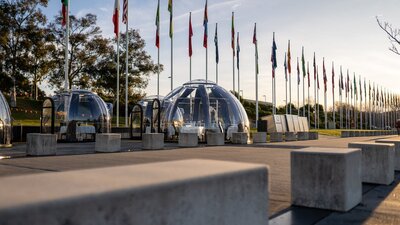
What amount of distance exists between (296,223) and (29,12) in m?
52.6

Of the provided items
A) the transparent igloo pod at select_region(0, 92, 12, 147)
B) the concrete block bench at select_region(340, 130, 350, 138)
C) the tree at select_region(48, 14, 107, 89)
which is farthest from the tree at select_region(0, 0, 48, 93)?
the concrete block bench at select_region(340, 130, 350, 138)

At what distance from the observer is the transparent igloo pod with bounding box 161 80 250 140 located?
2906cm

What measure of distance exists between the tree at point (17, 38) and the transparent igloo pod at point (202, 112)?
2622cm

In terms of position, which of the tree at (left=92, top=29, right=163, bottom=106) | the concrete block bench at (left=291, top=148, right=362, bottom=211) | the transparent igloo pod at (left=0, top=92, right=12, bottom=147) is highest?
the tree at (left=92, top=29, right=163, bottom=106)

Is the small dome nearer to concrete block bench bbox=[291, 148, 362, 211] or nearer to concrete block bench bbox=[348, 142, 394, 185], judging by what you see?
concrete block bench bbox=[348, 142, 394, 185]

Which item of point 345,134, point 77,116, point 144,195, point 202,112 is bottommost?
point 345,134

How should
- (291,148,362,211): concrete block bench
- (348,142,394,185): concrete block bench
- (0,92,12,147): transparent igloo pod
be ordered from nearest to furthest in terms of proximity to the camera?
(291,148,362,211): concrete block bench
(348,142,394,185): concrete block bench
(0,92,12,147): transparent igloo pod

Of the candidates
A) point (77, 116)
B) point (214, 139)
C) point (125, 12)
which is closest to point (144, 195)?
point (214, 139)

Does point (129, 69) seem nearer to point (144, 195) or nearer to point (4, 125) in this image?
point (4, 125)

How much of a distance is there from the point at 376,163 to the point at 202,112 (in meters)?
21.1

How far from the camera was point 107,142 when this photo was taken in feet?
59.5

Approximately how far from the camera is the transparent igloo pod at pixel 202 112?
29.1 meters

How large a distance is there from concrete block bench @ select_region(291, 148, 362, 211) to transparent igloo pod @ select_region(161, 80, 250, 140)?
864 inches

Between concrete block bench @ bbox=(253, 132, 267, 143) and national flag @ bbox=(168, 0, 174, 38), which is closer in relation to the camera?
concrete block bench @ bbox=(253, 132, 267, 143)
